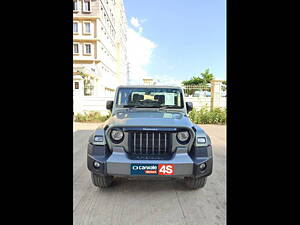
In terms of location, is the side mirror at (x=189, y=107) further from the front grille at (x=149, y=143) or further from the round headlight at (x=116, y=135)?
the round headlight at (x=116, y=135)

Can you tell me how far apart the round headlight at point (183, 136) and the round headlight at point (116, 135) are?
2.65 feet

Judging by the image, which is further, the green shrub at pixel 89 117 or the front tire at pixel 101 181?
the green shrub at pixel 89 117

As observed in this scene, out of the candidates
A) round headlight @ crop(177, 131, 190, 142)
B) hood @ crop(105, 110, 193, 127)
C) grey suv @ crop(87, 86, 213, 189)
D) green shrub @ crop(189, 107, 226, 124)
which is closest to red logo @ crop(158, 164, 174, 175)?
grey suv @ crop(87, 86, 213, 189)

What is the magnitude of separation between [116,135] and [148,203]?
102 centimetres

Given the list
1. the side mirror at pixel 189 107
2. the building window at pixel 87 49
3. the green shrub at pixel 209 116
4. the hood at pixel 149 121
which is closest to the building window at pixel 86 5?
the building window at pixel 87 49

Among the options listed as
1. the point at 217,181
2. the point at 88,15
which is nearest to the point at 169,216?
the point at 217,181

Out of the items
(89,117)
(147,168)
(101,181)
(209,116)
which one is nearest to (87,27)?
(89,117)

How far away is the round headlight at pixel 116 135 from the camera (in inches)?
101

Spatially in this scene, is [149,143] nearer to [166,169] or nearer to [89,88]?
[166,169]

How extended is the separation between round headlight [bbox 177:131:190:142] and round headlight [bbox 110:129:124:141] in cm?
81

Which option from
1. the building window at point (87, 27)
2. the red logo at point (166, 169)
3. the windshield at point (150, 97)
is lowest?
the red logo at point (166, 169)
